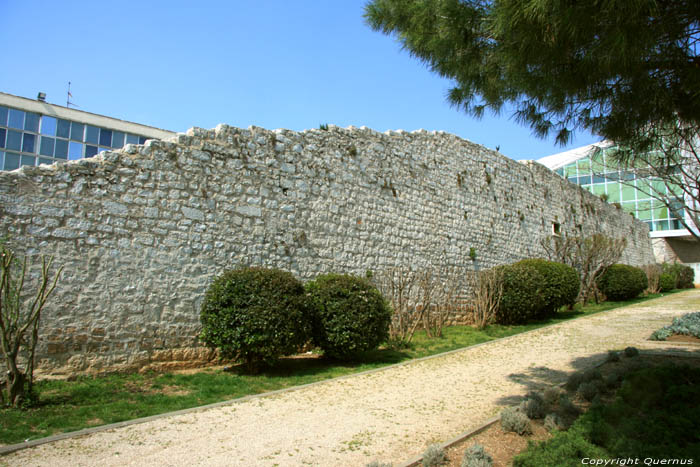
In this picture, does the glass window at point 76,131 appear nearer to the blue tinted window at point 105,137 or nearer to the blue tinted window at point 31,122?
the blue tinted window at point 105,137

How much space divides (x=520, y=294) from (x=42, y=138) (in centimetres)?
2802

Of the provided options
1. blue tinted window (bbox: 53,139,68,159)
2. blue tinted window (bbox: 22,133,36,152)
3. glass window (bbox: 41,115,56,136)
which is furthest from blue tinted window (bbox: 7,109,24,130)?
blue tinted window (bbox: 53,139,68,159)

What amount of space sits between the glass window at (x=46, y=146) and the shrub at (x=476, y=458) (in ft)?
101

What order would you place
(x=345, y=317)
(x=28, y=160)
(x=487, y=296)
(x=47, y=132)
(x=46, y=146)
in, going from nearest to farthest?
(x=345, y=317) < (x=487, y=296) < (x=28, y=160) < (x=46, y=146) < (x=47, y=132)

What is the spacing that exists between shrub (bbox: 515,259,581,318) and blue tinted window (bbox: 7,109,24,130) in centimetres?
2795

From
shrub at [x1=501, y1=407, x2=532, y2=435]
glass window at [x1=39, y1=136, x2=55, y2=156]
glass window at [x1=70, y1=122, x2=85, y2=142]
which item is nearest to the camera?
shrub at [x1=501, y1=407, x2=532, y2=435]

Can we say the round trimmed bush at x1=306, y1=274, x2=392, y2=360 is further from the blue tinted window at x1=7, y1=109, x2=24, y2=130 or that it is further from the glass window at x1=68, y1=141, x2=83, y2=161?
the blue tinted window at x1=7, y1=109, x2=24, y2=130

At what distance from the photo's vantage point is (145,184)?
7129 mm

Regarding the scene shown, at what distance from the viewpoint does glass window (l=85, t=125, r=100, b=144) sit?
28.1 metres

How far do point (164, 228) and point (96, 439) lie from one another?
364 cm

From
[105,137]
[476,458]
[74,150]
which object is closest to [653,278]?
[476,458]

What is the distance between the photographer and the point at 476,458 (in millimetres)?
3646

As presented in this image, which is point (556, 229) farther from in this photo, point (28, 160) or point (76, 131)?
point (28, 160)

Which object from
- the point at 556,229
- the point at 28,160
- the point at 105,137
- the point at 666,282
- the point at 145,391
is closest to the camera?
the point at 145,391
